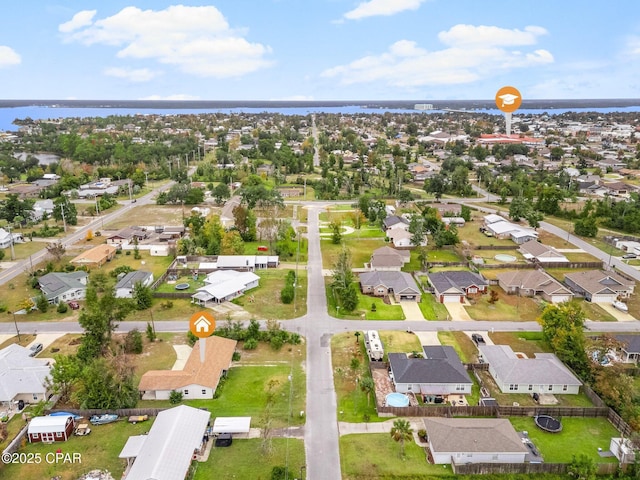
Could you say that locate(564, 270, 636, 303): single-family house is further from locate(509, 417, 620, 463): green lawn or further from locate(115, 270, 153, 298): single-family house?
locate(115, 270, 153, 298): single-family house

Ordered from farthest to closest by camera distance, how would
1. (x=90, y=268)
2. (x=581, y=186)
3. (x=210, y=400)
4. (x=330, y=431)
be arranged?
(x=581, y=186)
(x=90, y=268)
(x=210, y=400)
(x=330, y=431)

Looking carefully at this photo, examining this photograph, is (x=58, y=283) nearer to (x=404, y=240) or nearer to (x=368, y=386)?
(x=368, y=386)

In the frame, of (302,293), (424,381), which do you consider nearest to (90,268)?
(302,293)

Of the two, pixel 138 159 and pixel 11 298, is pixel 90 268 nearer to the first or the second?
pixel 11 298

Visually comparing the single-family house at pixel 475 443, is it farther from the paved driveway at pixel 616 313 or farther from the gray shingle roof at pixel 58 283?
the gray shingle roof at pixel 58 283

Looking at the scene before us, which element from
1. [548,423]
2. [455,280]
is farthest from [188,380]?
[455,280]

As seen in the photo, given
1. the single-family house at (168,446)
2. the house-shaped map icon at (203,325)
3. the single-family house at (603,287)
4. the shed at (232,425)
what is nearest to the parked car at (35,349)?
the house-shaped map icon at (203,325)

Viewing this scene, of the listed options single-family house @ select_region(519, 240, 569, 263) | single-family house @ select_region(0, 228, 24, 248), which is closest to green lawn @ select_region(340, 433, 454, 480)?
single-family house @ select_region(519, 240, 569, 263)
